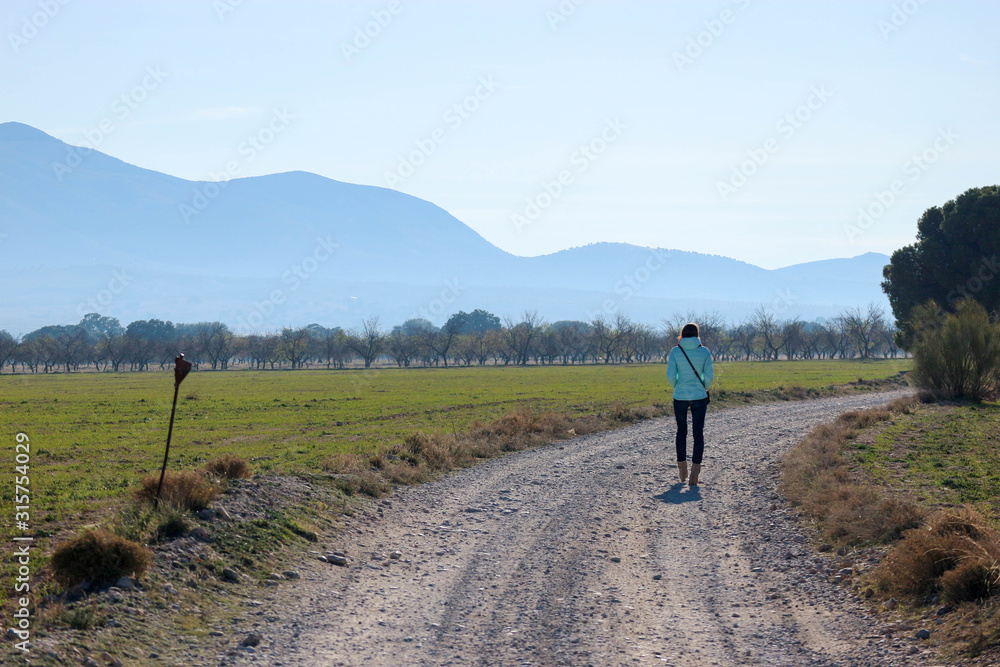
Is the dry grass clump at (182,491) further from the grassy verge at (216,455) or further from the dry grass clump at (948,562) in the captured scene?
the dry grass clump at (948,562)

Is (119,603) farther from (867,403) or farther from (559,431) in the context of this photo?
(867,403)

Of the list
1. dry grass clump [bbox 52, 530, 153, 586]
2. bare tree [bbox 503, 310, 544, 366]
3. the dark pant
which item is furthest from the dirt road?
bare tree [bbox 503, 310, 544, 366]

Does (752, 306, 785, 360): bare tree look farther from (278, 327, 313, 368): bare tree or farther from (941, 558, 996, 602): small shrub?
(941, 558, 996, 602): small shrub

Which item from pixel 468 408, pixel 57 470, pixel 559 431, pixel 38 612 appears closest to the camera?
pixel 38 612

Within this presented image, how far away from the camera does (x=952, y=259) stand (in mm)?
49219

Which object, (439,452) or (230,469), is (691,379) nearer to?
(439,452)

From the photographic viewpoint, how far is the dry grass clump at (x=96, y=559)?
7121mm

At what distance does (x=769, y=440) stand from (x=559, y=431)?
6.09m

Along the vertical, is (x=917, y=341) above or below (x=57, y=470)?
above

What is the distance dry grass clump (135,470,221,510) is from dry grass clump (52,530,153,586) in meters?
2.24

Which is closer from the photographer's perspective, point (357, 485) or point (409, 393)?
point (357, 485)

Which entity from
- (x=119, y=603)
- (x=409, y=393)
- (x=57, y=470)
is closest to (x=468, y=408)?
(x=409, y=393)

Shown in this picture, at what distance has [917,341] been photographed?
108 ft

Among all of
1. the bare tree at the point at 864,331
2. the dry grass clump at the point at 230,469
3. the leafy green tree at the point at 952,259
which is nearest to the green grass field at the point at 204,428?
the dry grass clump at the point at 230,469
